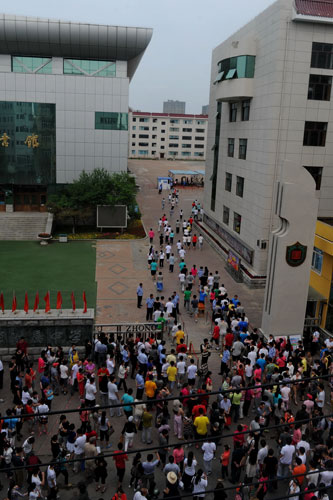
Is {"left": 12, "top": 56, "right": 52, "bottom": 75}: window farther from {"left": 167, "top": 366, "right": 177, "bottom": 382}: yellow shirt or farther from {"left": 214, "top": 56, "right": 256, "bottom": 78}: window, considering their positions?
{"left": 167, "top": 366, "right": 177, "bottom": 382}: yellow shirt

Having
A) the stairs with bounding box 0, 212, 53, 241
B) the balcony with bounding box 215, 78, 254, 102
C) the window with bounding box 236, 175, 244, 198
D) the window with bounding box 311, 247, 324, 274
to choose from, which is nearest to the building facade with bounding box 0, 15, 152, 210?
the stairs with bounding box 0, 212, 53, 241

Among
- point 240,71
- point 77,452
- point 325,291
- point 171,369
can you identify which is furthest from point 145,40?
point 77,452

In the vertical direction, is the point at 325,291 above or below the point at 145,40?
below

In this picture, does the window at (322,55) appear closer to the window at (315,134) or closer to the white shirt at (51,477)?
the window at (315,134)

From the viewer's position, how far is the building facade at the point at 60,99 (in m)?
39.1

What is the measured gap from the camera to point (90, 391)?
13.4m

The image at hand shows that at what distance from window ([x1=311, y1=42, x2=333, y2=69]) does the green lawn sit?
58.9 feet

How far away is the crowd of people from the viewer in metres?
10.4

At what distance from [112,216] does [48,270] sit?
11.3m

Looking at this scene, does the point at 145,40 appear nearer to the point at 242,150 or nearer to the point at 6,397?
the point at 242,150

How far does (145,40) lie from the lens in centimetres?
4038

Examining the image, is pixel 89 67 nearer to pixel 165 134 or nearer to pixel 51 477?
pixel 51 477

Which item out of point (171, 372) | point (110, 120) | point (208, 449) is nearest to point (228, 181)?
point (110, 120)

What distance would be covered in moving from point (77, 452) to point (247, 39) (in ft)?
85.2
